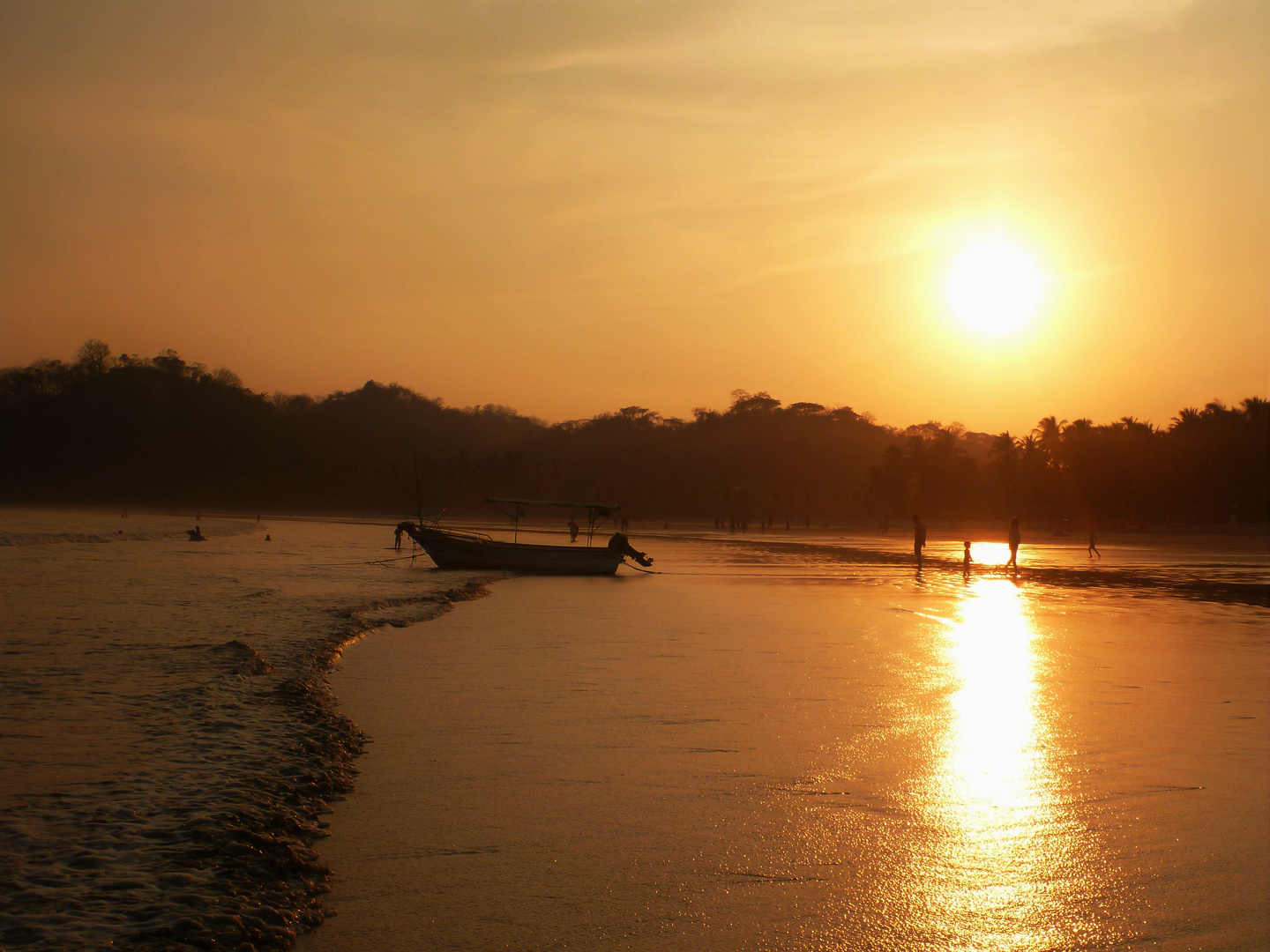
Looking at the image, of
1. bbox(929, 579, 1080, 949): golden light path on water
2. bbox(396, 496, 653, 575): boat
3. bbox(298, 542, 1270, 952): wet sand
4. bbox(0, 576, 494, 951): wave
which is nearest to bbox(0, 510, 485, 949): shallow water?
bbox(0, 576, 494, 951): wave

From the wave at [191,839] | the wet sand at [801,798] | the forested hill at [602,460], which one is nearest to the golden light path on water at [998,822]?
the wet sand at [801,798]

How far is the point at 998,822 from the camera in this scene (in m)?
5.73

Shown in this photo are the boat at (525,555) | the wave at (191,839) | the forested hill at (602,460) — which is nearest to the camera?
the wave at (191,839)

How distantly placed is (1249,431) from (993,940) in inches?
3504

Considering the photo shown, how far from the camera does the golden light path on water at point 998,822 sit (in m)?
4.36

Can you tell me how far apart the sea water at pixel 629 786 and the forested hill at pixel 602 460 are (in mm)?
71553

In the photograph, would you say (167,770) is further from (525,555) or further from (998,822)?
(525,555)

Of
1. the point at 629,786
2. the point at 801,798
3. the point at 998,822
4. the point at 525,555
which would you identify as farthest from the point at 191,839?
the point at 525,555

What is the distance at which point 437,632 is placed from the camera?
14.2m

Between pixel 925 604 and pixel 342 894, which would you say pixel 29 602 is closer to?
pixel 342 894

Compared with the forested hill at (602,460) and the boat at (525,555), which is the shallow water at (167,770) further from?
the forested hill at (602,460)

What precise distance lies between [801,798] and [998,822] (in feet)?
4.01

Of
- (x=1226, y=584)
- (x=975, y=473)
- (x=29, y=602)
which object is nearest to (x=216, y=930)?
(x=29, y=602)

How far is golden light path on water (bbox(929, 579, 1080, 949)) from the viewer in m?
4.36
